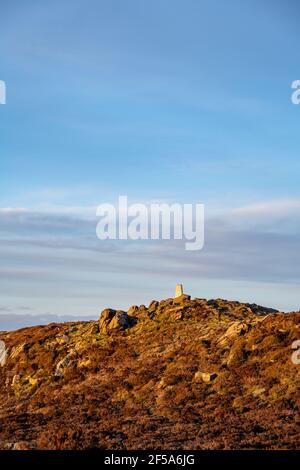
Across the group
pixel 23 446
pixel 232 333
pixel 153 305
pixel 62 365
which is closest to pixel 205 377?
pixel 232 333

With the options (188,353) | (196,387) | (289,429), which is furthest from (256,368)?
(289,429)

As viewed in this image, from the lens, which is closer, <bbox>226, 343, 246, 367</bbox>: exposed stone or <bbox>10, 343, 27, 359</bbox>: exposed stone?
<bbox>226, 343, 246, 367</bbox>: exposed stone

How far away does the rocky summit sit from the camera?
24266 millimetres

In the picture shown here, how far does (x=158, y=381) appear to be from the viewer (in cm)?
3600

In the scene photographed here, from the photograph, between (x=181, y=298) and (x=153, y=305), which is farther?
(x=181, y=298)

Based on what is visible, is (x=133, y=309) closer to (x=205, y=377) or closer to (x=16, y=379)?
(x=16, y=379)

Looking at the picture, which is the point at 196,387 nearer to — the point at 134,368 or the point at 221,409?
the point at 221,409

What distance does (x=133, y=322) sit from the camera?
5022cm

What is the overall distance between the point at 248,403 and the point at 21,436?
13.3 m

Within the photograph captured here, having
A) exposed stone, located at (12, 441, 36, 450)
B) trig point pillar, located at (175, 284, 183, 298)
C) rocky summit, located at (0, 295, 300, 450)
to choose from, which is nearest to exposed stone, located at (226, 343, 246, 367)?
rocky summit, located at (0, 295, 300, 450)

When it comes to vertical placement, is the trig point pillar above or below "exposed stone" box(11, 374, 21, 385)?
above

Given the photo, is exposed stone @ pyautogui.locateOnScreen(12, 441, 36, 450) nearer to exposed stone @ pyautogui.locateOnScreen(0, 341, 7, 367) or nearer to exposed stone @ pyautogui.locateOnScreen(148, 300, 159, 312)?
exposed stone @ pyautogui.locateOnScreen(0, 341, 7, 367)

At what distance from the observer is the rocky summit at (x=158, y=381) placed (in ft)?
79.6

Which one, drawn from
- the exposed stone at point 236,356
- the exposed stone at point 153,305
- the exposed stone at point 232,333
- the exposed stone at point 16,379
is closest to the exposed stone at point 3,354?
the exposed stone at point 16,379
